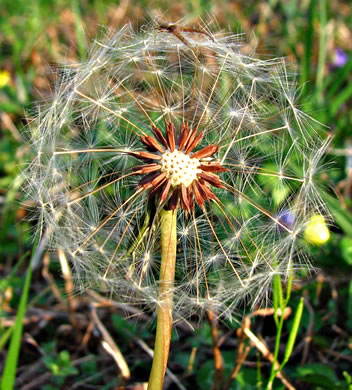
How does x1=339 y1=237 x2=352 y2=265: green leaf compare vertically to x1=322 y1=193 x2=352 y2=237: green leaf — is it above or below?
below

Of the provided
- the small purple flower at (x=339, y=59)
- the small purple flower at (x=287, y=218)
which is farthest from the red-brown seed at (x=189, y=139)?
the small purple flower at (x=339, y=59)

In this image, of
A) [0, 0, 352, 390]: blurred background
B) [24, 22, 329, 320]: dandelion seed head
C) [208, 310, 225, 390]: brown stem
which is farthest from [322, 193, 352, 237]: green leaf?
[208, 310, 225, 390]: brown stem

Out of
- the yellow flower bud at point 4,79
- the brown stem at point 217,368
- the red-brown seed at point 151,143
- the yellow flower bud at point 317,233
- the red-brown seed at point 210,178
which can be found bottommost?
the brown stem at point 217,368

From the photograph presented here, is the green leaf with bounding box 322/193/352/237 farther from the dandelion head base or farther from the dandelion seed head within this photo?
the dandelion head base

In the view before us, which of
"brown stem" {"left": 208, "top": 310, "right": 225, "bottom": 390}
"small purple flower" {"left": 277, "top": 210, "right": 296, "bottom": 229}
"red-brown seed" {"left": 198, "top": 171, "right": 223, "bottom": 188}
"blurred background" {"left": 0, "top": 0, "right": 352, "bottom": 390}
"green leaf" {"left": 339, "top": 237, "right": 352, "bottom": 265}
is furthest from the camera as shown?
"green leaf" {"left": 339, "top": 237, "right": 352, "bottom": 265}

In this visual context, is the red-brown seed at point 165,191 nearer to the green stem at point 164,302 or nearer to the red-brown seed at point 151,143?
the green stem at point 164,302

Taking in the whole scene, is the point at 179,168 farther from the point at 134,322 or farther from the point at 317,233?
the point at 134,322

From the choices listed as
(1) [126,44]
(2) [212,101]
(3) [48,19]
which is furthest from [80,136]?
(3) [48,19]

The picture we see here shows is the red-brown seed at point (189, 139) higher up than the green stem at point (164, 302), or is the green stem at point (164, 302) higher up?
the red-brown seed at point (189, 139)
